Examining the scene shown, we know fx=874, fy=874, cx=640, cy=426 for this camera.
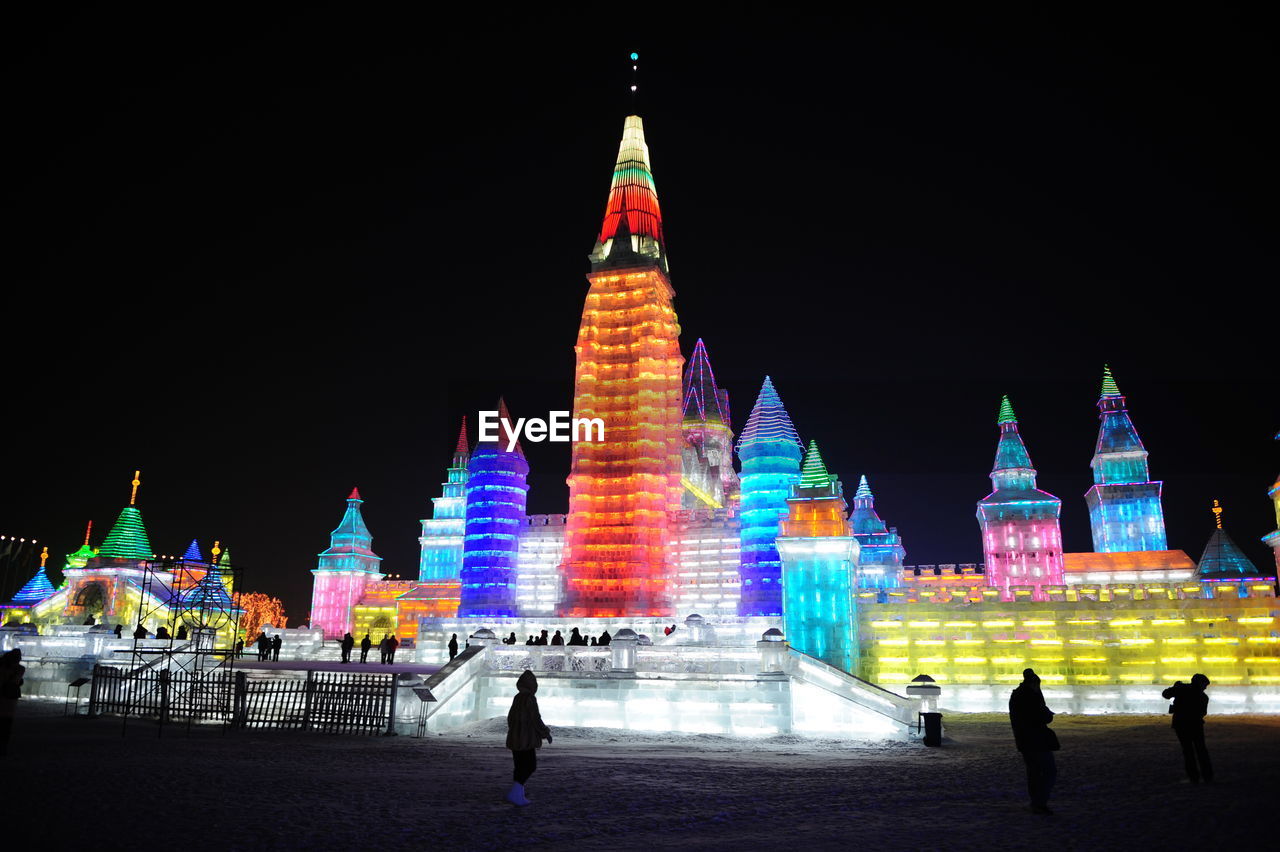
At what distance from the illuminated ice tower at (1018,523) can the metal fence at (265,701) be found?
4732 centimetres

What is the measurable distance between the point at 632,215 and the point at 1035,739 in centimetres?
5646

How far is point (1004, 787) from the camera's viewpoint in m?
13.5

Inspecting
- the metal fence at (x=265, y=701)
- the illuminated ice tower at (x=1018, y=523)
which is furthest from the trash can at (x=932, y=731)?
the illuminated ice tower at (x=1018, y=523)

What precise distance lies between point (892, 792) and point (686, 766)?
395 cm

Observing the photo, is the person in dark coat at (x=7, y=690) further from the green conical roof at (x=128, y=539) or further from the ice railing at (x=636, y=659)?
the green conical roof at (x=128, y=539)

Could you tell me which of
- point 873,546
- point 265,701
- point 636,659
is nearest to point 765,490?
point 873,546

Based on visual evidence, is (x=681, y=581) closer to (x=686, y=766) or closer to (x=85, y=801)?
(x=686, y=766)

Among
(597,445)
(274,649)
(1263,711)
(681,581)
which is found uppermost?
(597,445)

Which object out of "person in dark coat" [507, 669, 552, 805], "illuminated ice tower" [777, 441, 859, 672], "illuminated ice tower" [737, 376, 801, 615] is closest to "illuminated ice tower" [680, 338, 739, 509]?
"illuminated ice tower" [737, 376, 801, 615]

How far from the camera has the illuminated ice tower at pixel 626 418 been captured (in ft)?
185

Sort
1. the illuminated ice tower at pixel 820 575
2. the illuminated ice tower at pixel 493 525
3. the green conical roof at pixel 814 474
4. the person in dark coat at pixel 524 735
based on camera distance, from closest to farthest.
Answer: the person in dark coat at pixel 524 735 < the illuminated ice tower at pixel 820 575 < the green conical roof at pixel 814 474 < the illuminated ice tower at pixel 493 525

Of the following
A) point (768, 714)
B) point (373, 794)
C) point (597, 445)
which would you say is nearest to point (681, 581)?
point (597, 445)

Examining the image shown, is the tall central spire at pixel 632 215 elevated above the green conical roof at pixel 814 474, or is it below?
above

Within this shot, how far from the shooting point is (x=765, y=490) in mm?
55312
